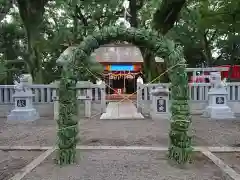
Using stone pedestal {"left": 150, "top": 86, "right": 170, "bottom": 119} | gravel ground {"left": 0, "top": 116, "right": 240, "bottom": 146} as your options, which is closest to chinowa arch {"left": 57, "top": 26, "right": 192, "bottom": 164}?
gravel ground {"left": 0, "top": 116, "right": 240, "bottom": 146}

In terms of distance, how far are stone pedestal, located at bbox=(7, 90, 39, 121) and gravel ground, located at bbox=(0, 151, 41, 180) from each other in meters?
4.70

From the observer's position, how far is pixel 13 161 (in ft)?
16.2

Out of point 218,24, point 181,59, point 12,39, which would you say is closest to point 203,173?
point 181,59

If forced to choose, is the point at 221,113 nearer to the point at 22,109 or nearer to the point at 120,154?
the point at 120,154

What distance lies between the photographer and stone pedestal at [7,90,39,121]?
10141mm

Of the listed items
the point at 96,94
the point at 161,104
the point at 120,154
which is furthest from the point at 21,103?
the point at 120,154

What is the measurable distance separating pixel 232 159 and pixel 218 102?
5.96 m

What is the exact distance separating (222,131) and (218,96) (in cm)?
298

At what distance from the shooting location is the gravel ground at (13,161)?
4.29 metres

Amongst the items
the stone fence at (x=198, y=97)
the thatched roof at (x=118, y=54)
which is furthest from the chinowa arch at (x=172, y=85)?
the thatched roof at (x=118, y=54)

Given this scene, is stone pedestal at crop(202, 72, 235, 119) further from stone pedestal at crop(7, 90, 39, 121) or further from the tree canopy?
stone pedestal at crop(7, 90, 39, 121)

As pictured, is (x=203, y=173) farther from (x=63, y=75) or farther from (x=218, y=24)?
(x=218, y=24)

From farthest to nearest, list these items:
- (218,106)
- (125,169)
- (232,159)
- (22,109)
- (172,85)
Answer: (218,106) → (22,109) → (232,159) → (172,85) → (125,169)

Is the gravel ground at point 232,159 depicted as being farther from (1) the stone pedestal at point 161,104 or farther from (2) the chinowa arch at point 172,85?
(1) the stone pedestal at point 161,104
